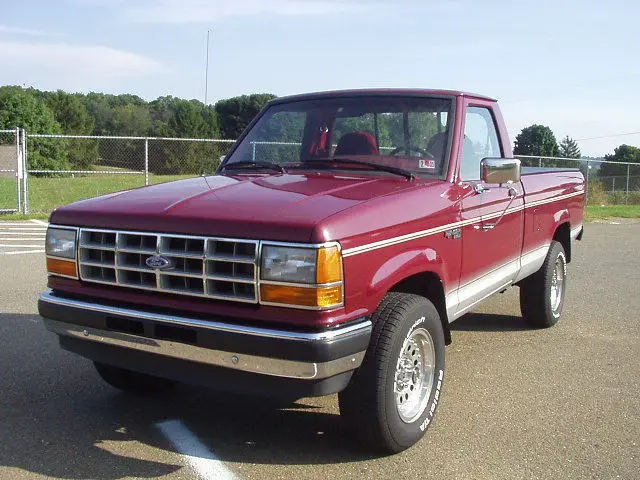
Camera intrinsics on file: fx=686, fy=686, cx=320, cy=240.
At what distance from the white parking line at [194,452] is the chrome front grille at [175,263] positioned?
0.86 meters

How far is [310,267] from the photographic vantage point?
2.98 m

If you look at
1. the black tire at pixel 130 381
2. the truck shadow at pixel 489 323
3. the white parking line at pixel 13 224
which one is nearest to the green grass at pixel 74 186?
the white parking line at pixel 13 224

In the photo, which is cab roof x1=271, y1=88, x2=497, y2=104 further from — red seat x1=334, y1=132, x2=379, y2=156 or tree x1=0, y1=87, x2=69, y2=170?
tree x1=0, y1=87, x2=69, y2=170

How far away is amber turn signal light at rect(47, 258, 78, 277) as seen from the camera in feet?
11.8

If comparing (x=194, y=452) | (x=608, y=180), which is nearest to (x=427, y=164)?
(x=194, y=452)

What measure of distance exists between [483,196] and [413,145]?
0.57 meters

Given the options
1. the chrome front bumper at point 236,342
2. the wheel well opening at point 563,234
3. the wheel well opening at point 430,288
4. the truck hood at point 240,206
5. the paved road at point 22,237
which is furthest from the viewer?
A: the paved road at point 22,237

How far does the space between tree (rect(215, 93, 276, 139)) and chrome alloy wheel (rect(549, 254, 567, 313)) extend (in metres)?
31.7

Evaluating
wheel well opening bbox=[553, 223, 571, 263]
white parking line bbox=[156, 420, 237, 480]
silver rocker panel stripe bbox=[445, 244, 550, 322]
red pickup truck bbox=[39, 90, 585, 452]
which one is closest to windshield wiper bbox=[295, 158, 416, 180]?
red pickup truck bbox=[39, 90, 585, 452]

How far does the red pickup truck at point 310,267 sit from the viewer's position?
302cm

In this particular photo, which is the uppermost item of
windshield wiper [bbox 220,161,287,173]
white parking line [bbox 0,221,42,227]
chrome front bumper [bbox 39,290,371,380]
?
windshield wiper [bbox 220,161,287,173]

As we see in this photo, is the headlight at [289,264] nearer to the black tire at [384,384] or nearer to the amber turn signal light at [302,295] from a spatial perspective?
the amber turn signal light at [302,295]

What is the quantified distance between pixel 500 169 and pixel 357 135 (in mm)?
975

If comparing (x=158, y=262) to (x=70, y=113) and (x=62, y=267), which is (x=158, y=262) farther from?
(x=70, y=113)
